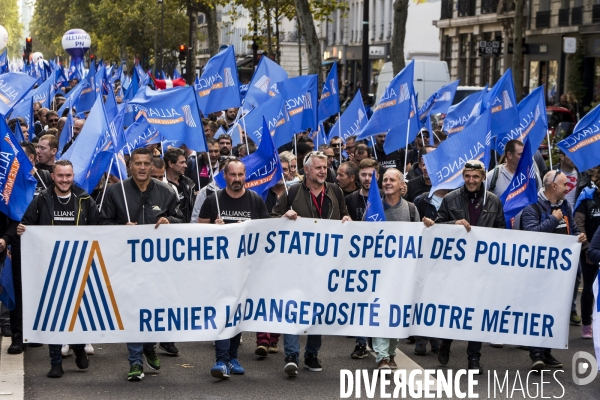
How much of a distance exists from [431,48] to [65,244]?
5061cm

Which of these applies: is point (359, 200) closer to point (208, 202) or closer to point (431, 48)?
point (208, 202)

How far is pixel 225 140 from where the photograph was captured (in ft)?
44.2

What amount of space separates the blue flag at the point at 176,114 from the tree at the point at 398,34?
62.7 ft

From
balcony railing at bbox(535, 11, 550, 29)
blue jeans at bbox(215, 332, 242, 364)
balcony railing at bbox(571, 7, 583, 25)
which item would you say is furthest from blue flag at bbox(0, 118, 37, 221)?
balcony railing at bbox(535, 11, 550, 29)

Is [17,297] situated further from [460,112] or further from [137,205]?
[460,112]

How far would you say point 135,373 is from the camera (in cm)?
824

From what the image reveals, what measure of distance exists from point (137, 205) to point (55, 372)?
139cm

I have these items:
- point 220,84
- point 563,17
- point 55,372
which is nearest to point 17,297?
point 55,372

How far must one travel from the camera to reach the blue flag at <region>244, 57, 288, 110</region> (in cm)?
1597

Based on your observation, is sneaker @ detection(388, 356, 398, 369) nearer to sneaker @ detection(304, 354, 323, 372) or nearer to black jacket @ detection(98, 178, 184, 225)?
sneaker @ detection(304, 354, 323, 372)

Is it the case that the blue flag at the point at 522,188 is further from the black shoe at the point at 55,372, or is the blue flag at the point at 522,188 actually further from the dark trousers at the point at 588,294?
the black shoe at the point at 55,372

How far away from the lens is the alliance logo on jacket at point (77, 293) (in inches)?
325

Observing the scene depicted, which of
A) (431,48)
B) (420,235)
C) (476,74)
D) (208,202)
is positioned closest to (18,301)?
(208,202)

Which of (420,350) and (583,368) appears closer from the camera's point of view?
(583,368)
